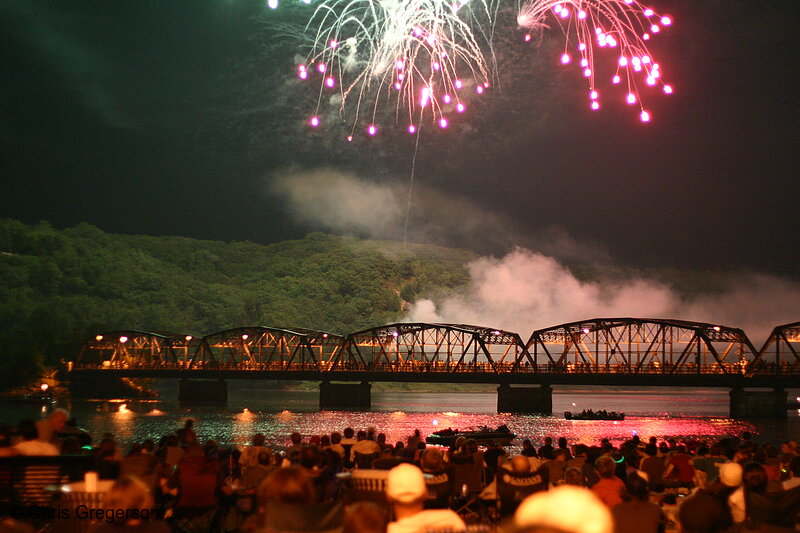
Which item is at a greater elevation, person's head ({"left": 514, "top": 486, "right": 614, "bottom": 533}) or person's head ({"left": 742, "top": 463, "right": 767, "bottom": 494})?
person's head ({"left": 514, "top": 486, "right": 614, "bottom": 533})

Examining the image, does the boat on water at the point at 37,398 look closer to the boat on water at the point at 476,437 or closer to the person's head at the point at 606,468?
the boat on water at the point at 476,437

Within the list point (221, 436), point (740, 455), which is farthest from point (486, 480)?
point (221, 436)

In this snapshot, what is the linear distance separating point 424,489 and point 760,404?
102 meters

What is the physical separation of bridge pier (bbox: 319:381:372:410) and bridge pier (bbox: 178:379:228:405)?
16025 mm

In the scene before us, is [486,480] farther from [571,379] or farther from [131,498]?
[571,379]

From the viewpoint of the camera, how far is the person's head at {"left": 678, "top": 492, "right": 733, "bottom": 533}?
268 inches

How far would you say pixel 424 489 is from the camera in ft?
22.9

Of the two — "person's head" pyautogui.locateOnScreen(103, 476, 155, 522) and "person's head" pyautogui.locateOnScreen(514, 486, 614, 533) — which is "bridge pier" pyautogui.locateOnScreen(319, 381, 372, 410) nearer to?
"person's head" pyautogui.locateOnScreen(103, 476, 155, 522)

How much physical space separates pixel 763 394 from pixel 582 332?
85.7 ft

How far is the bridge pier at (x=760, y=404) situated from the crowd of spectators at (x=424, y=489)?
8668 centimetres

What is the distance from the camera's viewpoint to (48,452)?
Result: 1124cm

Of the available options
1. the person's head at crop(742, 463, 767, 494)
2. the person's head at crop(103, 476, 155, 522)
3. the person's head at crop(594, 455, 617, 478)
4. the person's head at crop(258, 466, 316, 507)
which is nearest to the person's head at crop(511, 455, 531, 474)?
the person's head at crop(594, 455, 617, 478)

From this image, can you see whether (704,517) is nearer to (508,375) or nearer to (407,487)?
(407,487)

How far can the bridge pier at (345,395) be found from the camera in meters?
113
